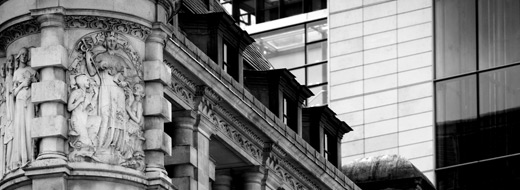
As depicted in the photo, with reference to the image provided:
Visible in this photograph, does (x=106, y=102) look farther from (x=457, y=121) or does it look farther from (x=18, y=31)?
(x=457, y=121)

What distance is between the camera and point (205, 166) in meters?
55.0

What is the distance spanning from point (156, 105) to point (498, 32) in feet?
149

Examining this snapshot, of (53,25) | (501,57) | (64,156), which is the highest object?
(501,57)

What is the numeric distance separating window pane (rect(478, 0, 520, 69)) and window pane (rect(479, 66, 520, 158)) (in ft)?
1.77

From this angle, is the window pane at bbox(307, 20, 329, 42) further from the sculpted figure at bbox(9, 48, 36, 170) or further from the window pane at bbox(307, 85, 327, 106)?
the sculpted figure at bbox(9, 48, 36, 170)

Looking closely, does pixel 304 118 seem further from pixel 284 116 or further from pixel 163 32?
pixel 163 32

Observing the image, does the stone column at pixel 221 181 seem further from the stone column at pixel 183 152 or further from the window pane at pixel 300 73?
the window pane at pixel 300 73

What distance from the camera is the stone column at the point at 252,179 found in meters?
57.7

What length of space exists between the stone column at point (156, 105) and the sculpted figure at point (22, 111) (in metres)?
2.59

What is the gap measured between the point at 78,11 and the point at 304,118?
15.7 m

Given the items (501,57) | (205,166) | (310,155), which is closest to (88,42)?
(205,166)

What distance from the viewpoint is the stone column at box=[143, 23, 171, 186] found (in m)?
49.2

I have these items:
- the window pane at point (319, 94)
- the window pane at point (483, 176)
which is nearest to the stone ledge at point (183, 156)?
the window pane at point (483, 176)

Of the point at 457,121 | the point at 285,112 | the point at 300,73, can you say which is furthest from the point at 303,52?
the point at 285,112
